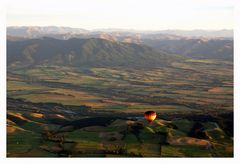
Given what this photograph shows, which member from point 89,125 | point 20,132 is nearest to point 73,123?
point 89,125

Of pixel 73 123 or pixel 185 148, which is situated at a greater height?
pixel 73 123

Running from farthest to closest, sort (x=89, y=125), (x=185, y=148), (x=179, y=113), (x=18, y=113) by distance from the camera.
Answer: (x=179, y=113), (x=18, y=113), (x=89, y=125), (x=185, y=148)

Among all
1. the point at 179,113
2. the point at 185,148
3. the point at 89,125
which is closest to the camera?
the point at 185,148

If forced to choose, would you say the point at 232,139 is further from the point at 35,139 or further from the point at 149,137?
the point at 35,139

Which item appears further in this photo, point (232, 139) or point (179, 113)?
point (179, 113)

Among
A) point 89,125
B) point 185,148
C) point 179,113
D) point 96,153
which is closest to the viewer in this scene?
point 96,153
